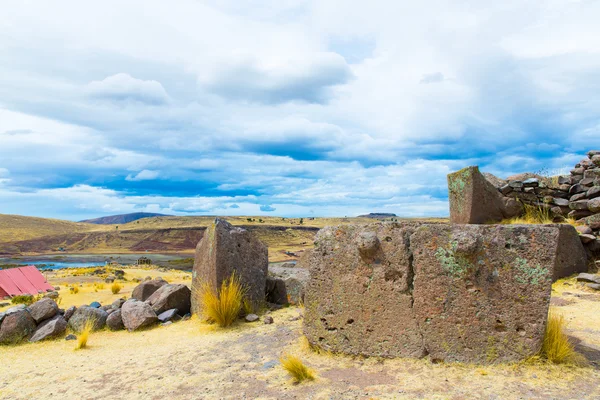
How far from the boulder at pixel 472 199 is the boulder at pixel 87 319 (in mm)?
8884

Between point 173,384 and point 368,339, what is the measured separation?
2.52 m

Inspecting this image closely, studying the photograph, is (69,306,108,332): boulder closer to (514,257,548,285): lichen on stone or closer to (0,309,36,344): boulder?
(0,309,36,344): boulder

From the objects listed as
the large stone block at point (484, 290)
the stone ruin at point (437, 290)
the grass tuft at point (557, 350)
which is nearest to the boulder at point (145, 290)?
the stone ruin at point (437, 290)

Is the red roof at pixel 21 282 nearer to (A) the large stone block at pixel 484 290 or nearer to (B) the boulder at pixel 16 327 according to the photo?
(B) the boulder at pixel 16 327

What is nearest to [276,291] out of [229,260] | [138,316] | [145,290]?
[229,260]

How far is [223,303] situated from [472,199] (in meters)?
6.62

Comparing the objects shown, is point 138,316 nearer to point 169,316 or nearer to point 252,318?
point 169,316

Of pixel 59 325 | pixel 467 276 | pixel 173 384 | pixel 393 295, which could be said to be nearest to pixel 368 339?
pixel 393 295

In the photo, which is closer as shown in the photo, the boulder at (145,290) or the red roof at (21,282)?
the boulder at (145,290)

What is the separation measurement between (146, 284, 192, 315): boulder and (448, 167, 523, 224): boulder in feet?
23.5

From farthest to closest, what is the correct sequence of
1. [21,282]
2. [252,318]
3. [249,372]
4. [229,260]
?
1. [21,282]
2. [229,260]
3. [252,318]
4. [249,372]

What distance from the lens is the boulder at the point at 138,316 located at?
8250 millimetres

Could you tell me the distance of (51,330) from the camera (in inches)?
314

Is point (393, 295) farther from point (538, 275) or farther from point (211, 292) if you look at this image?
point (211, 292)
